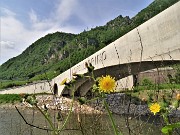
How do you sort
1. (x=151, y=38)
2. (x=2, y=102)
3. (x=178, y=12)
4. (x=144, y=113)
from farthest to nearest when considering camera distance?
(x=2, y=102) < (x=144, y=113) < (x=151, y=38) < (x=178, y=12)

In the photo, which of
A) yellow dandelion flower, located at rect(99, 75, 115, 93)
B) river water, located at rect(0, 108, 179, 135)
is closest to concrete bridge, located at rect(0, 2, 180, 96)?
river water, located at rect(0, 108, 179, 135)

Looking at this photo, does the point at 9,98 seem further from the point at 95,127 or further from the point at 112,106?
the point at 95,127

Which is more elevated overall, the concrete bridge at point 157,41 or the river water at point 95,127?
the concrete bridge at point 157,41

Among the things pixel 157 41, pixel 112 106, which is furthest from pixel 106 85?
pixel 112 106

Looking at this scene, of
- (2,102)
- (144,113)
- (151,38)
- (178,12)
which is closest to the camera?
(178,12)

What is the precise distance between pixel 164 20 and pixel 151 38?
44.2 inches

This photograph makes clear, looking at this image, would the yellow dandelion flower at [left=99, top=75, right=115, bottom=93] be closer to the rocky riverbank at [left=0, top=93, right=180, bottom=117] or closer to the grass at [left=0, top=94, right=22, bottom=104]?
the rocky riverbank at [left=0, top=93, right=180, bottom=117]

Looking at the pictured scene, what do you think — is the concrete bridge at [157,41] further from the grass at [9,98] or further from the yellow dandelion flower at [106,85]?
the grass at [9,98]

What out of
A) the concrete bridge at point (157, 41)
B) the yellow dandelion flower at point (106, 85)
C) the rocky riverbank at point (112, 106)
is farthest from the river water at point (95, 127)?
the concrete bridge at point (157, 41)

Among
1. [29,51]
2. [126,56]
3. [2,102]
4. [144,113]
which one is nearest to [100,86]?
[126,56]

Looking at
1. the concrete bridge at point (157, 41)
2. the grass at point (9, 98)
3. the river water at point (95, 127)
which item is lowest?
the river water at point (95, 127)

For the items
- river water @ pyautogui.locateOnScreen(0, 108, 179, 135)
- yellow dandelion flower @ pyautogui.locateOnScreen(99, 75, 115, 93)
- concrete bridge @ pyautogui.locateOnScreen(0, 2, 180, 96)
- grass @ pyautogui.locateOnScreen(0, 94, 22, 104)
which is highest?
concrete bridge @ pyautogui.locateOnScreen(0, 2, 180, 96)

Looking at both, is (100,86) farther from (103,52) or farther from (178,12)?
(103,52)

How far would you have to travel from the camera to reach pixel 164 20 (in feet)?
32.1
